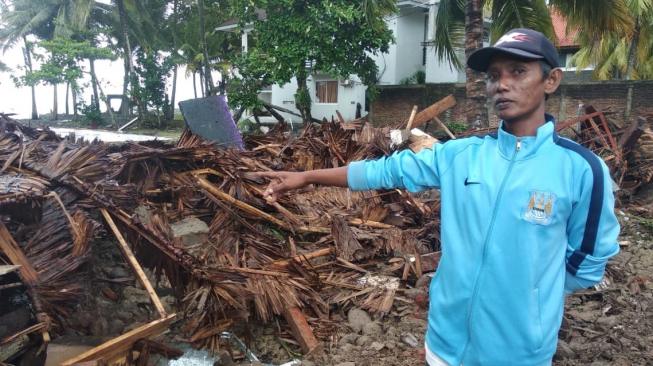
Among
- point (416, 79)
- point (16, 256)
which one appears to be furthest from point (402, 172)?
point (416, 79)

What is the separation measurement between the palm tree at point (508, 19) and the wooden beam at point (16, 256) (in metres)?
8.91

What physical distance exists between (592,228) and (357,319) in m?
2.77

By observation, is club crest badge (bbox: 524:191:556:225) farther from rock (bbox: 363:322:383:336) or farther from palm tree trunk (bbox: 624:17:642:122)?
palm tree trunk (bbox: 624:17:642:122)

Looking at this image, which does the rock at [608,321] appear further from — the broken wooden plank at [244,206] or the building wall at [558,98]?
the building wall at [558,98]

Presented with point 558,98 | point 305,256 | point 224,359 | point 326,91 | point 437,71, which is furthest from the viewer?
point 326,91

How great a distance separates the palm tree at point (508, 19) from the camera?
10203 mm

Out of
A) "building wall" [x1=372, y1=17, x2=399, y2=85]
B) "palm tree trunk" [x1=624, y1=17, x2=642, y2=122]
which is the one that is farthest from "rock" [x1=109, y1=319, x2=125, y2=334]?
"building wall" [x1=372, y1=17, x2=399, y2=85]

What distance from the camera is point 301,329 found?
387 centimetres

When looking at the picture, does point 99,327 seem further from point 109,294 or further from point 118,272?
point 118,272

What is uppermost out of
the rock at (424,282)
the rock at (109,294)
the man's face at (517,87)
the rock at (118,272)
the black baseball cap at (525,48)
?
the black baseball cap at (525,48)

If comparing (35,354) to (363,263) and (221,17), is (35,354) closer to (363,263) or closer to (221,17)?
(363,263)

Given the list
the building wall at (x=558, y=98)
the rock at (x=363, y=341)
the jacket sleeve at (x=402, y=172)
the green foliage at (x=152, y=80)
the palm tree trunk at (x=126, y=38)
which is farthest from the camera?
the green foliage at (x=152, y=80)

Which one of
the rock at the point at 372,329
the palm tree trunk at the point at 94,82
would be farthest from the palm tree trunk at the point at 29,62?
the rock at the point at 372,329

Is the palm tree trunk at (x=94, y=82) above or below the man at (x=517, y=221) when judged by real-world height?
above
